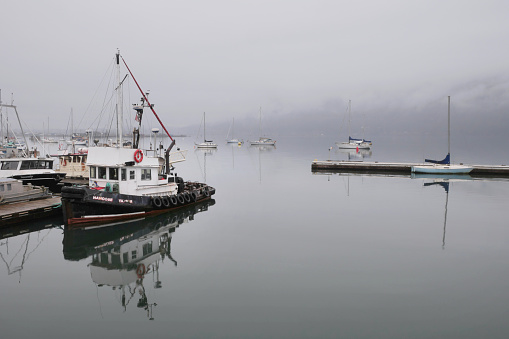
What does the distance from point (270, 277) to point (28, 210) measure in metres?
13.3

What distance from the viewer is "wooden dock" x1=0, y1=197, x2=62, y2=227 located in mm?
16683

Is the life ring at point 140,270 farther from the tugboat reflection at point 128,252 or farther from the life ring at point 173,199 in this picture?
the life ring at point 173,199

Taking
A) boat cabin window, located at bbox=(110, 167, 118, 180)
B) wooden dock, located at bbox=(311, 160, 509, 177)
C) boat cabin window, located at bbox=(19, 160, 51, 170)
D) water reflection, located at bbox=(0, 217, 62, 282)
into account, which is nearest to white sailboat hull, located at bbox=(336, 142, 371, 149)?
wooden dock, located at bbox=(311, 160, 509, 177)

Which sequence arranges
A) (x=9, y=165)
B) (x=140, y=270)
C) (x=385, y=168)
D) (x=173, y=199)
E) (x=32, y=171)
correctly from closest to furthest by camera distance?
(x=140, y=270) < (x=173, y=199) < (x=9, y=165) < (x=32, y=171) < (x=385, y=168)

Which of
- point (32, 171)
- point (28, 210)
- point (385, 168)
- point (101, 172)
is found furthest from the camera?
→ point (385, 168)

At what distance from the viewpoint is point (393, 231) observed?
17.1m

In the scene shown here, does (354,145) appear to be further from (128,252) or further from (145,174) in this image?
(128,252)

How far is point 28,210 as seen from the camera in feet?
57.6

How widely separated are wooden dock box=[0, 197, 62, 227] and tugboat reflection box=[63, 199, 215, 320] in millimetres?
2356

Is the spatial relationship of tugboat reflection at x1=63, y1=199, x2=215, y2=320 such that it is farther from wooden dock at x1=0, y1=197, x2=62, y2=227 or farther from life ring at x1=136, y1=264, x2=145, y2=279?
wooden dock at x1=0, y1=197, x2=62, y2=227

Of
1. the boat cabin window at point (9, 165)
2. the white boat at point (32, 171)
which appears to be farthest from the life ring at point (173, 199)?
the boat cabin window at point (9, 165)

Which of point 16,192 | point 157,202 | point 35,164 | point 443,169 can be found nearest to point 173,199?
point 157,202

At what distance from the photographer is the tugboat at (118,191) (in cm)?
1738

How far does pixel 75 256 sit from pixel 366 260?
11370 mm
